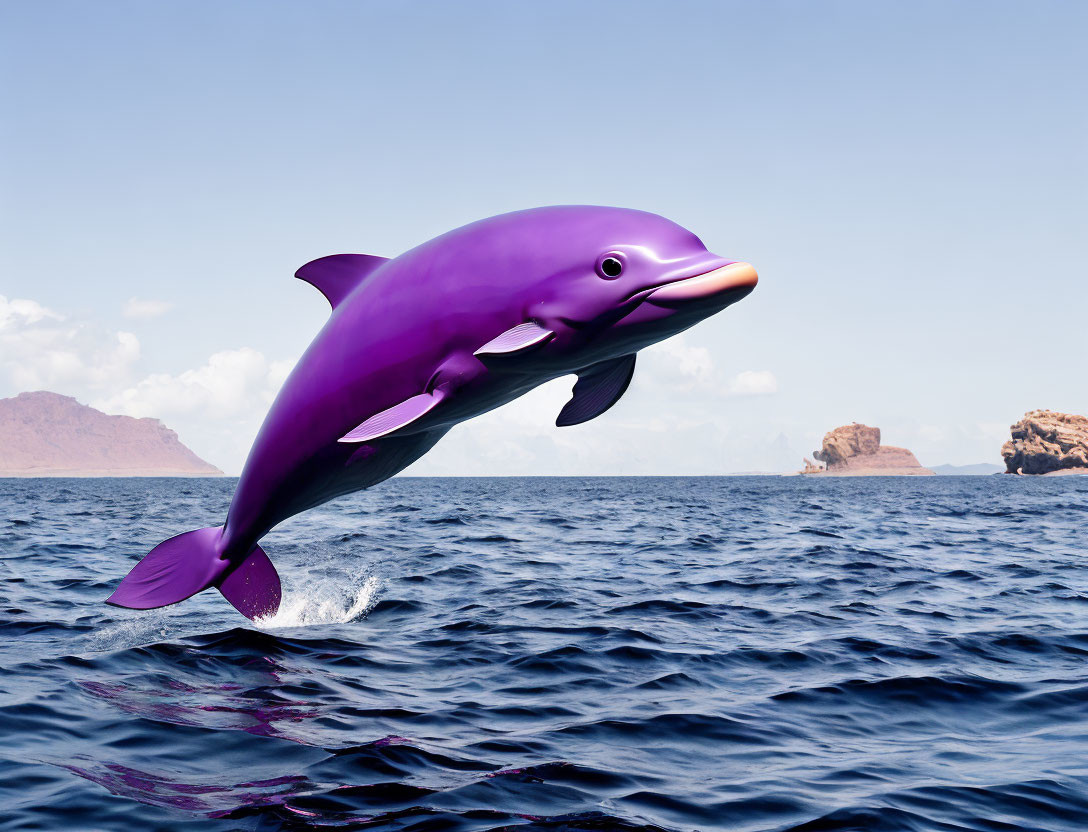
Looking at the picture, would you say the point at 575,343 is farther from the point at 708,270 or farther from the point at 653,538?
the point at 653,538

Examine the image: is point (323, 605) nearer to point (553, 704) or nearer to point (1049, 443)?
point (553, 704)

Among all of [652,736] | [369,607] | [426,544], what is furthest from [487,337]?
[426,544]

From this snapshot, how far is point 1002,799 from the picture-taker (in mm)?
5273

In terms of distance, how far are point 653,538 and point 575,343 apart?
1941cm

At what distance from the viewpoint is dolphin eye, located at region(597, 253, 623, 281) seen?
4074 millimetres

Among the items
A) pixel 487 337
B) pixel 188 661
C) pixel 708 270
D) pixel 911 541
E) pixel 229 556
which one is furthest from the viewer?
pixel 911 541

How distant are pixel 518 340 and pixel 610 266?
547 mm

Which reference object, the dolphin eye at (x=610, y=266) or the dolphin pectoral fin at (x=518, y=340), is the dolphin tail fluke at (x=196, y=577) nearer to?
the dolphin pectoral fin at (x=518, y=340)

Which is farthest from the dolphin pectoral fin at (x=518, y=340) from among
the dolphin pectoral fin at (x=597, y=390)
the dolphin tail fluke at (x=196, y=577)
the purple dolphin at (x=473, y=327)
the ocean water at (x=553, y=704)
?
the dolphin tail fluke at (x=196, y=577)

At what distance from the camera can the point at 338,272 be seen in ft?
17.5

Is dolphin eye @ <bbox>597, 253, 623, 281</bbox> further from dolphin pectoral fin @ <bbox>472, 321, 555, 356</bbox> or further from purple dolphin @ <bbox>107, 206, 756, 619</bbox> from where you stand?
dolphin pectoral fin @ <bbox>472, 321, 555, 356</bbox>

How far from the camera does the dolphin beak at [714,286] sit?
3.84 metres

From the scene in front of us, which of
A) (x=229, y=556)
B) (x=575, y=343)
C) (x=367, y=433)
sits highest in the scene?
(x=575, y=343)

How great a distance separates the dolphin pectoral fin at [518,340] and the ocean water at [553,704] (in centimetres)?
239
